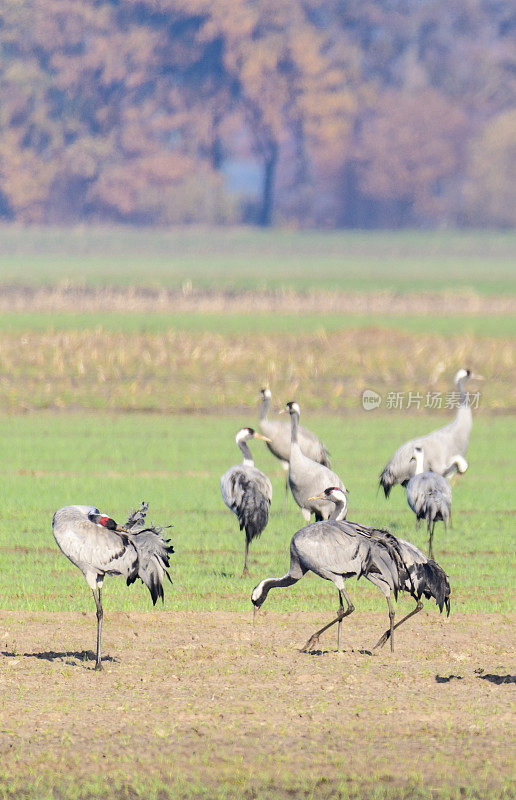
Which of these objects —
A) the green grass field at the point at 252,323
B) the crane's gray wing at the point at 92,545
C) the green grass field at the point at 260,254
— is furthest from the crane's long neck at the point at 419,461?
the green grass field at the point at 260,254

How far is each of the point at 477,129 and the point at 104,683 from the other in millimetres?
91451

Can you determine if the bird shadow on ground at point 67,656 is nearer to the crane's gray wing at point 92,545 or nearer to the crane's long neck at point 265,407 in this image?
the crane's gray wing at point 92,545

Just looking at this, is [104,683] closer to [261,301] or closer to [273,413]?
[273,413]

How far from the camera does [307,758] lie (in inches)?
352

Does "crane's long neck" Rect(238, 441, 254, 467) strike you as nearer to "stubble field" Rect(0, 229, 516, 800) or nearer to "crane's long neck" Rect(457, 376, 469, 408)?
"stubble field" Rect(0, 229, 516, 800)

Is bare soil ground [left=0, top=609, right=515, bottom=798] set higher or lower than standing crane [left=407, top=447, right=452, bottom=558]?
lower

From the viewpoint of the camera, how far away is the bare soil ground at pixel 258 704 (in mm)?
8719

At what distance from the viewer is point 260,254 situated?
317 feet

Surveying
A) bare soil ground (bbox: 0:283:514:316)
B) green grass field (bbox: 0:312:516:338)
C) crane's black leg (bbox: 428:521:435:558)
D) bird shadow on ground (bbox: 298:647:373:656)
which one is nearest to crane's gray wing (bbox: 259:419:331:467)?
crane's black leg (bbox: 428:521:435:558)

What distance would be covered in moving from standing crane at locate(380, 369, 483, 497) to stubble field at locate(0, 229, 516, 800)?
0.61m

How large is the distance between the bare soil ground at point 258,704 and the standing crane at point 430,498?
1856mm

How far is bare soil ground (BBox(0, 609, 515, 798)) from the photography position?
8.72m

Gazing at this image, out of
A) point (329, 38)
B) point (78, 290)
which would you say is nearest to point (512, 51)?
point (329, 38)

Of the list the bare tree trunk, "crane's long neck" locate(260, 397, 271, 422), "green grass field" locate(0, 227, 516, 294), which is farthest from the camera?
the bare tree trunk
